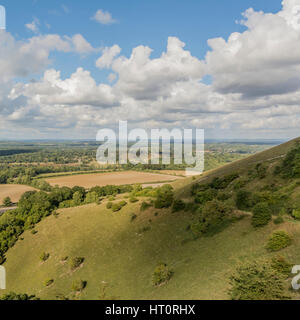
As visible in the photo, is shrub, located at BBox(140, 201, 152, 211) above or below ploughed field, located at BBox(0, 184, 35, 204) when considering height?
above

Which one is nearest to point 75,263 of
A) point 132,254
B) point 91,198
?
point 132,254

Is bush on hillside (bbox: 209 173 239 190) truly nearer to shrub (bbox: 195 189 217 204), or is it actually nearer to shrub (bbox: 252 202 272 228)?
shrub (bbox: 195 189 217 204)

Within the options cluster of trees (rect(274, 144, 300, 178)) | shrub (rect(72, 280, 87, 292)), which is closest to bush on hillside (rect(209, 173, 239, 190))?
cluster of trees (rect(274, 144, 300, 178))

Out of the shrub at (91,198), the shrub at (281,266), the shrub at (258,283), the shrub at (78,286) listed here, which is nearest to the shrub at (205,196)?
the shrub at (281,266)

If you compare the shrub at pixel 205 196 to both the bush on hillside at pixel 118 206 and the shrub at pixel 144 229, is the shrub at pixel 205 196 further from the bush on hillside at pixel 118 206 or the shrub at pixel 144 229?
the bush on hillside at pixel 118 206

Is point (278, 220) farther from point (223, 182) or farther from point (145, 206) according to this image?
point (145, 206)

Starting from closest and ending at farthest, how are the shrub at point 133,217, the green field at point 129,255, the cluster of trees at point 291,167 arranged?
the green field at point 129,255
the cluster of trees at point 291,167
the shrub at point 133,217

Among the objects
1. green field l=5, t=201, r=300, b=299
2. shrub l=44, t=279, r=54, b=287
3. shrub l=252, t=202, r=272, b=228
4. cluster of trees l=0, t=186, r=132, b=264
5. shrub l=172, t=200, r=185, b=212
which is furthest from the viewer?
cluster of trees l=0, t=186, r=132, b=264
